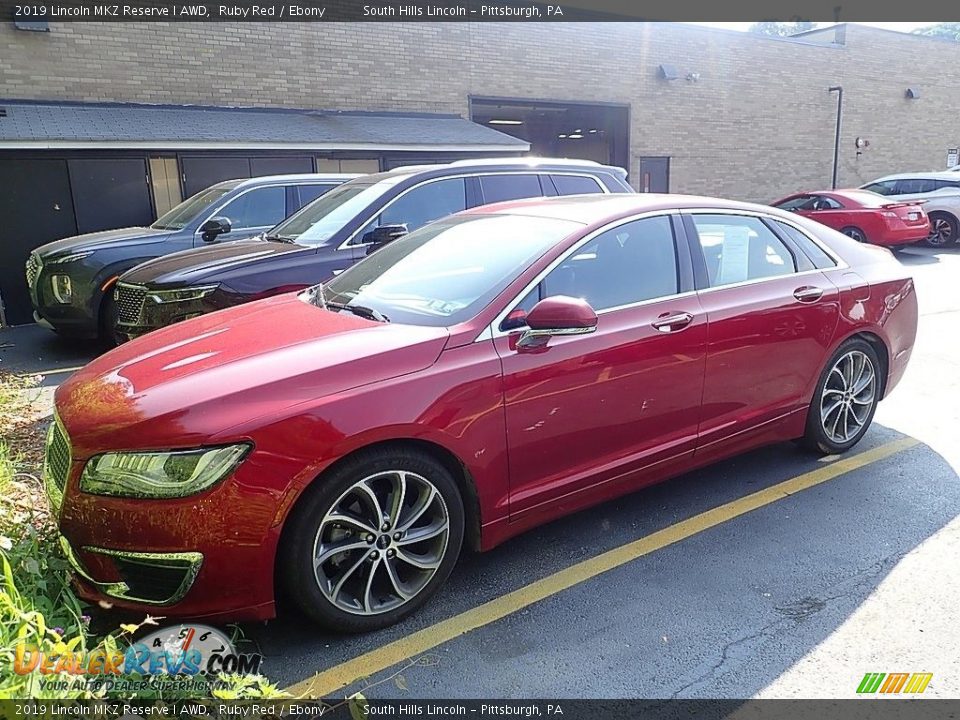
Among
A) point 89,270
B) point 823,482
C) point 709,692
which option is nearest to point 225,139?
point 89,270

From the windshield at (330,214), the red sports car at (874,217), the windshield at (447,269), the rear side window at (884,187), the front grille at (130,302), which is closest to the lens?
the windshield at (447,269)

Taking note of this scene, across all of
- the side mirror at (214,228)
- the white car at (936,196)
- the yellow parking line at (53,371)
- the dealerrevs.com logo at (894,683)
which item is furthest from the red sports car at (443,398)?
the white car at (936,196)

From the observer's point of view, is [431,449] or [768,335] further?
[768,335]

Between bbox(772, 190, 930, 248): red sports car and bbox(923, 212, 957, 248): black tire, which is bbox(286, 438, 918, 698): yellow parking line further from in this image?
bbox(923, 212, 957, 248): black tire

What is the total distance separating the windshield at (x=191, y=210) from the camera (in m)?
8.36

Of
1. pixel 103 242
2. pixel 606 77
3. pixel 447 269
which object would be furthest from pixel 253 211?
pixel 606 77

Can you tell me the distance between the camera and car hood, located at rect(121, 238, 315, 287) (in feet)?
19.4

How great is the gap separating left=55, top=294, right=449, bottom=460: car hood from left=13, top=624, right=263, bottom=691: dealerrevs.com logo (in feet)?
2.23

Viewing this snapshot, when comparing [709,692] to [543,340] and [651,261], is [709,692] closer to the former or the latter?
[543,340]

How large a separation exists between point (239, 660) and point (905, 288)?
4.44 meters

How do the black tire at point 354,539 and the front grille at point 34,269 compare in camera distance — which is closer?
the black tire at point 354,539

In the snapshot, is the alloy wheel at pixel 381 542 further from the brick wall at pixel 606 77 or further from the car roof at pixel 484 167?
the brick wall at pixel 606 77

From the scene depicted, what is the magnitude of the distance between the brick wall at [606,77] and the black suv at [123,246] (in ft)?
17.2

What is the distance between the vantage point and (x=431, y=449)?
2.89 m
